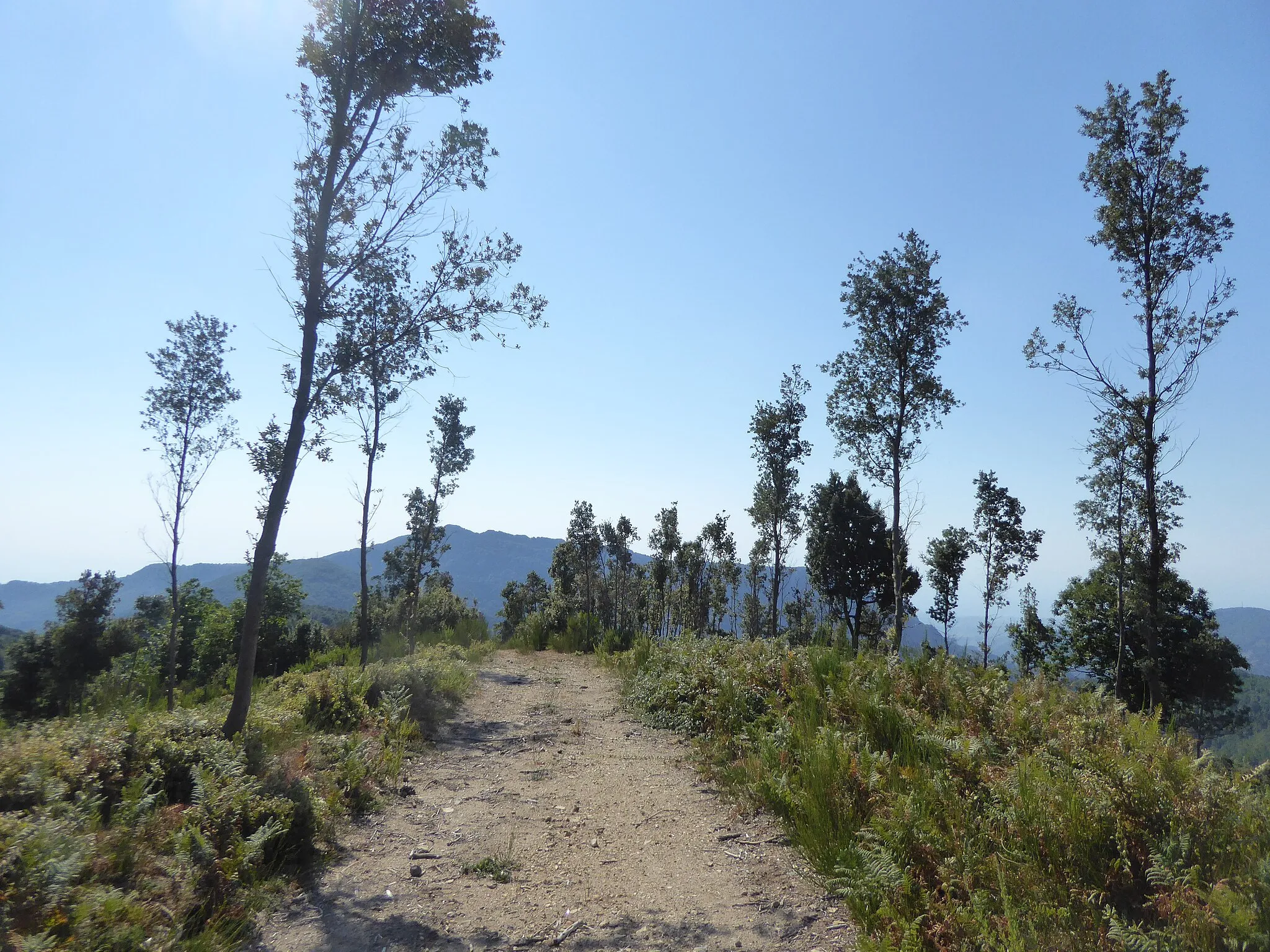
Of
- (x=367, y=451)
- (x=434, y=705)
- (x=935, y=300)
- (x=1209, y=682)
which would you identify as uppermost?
(x=935, y=300)

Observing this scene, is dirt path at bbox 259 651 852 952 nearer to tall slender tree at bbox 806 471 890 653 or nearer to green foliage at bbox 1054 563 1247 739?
green foliage at bbox 1054 563 1247 739

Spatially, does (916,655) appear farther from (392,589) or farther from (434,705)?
(392,589)

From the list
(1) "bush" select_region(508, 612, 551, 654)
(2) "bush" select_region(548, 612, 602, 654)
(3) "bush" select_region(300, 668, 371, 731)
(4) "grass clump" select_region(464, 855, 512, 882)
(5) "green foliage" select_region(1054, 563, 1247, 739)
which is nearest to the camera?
(4) "grass clump" select_region(464, 855, 512, 882)

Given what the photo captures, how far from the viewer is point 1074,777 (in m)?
4.21

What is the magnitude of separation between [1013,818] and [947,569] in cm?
3816

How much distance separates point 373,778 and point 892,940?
17.5 feet

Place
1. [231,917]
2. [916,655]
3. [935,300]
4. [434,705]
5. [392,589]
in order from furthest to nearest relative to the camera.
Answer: [392,589] < [935,300] < [434,705] < [916,655] < [231,917]

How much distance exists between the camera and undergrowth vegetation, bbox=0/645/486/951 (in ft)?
11.0

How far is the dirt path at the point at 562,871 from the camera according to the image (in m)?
4.01

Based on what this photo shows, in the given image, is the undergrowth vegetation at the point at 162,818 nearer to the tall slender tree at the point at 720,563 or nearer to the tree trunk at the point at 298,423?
the tree trunk at the point at 298,423

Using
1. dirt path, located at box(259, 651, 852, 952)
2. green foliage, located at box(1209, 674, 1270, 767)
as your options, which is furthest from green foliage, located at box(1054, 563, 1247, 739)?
dirt path, located at box(259, 651, 852, 952)

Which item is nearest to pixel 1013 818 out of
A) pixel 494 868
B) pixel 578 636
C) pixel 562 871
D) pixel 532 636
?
pixel 562 871

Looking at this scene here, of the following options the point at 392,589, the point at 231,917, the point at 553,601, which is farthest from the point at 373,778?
the point at 392,589

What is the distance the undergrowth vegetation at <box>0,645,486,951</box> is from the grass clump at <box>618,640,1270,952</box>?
3.84 meters
